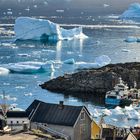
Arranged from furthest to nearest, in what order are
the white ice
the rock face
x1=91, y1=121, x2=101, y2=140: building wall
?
1. the rock face
2. the white ice
3. x1=91, y1=121, x2=101, y2=140: building wall

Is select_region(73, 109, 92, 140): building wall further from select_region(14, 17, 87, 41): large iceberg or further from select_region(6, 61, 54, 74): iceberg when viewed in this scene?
select_region(14, 17, 87, 41): large iceberg

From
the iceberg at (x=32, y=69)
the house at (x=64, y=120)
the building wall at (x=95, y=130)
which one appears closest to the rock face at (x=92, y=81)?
the iceberg at (x=32, y=69)

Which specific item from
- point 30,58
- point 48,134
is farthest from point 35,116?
point 30,58

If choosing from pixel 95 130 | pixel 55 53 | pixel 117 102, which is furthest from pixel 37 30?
pixel 95 130

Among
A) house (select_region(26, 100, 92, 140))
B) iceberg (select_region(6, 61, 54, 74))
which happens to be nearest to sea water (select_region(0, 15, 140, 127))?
iceberg (select_region(6, 61, 54, 74))

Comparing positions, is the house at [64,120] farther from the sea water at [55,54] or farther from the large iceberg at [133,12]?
the large iceberg at [133,12]
